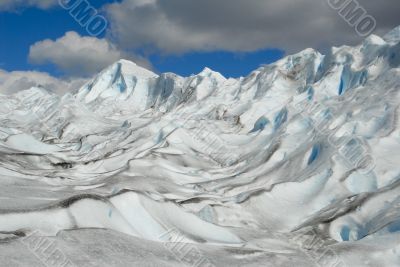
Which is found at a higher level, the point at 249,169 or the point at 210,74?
the point at 210,74

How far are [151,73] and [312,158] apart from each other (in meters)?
62.6

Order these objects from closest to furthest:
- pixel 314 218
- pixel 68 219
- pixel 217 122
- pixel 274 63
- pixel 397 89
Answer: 1. pixel 68 219
2. pixel 314 218
3. pixel 397 89
4. pixel 217 122
5. pixel 274 63

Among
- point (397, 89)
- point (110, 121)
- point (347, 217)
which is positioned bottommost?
point (347, 217)

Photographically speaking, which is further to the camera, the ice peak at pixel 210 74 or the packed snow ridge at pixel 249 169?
the ice peak at pixel 210 74

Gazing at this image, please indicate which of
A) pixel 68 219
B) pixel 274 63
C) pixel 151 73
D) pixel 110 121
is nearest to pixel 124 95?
pixel 151 73

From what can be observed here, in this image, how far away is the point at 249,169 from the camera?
32.8 meters

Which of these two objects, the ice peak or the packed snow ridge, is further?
the ice peak

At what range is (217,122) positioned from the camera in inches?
2016

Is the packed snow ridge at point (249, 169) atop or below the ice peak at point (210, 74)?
below

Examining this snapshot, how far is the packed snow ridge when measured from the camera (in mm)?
13977

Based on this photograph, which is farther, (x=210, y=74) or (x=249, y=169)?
(x=210, y=74)

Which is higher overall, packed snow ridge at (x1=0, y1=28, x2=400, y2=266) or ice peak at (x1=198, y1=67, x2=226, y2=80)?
ice peak at (x1=198, y1=67, x2=226, y2=80)

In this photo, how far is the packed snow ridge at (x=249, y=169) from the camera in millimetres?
13977

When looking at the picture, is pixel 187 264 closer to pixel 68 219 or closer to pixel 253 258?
pixel 253 258
